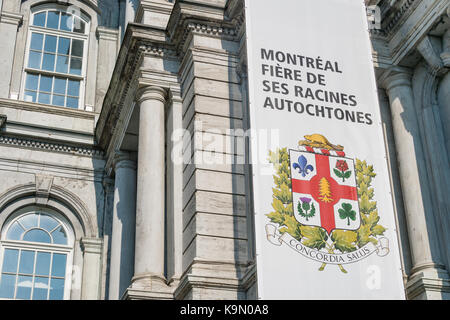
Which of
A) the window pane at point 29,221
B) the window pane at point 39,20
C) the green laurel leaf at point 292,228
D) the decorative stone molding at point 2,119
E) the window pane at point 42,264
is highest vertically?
the window pane at point 39,20

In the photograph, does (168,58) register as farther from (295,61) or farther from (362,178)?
(362,178)

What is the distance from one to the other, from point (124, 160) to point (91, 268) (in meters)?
2.74

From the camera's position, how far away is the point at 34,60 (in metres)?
19.2

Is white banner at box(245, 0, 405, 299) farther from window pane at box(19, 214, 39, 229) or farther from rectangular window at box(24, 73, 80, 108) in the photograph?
rectangular window at box(24, 73, 80, 108)

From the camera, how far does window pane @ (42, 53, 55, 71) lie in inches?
757

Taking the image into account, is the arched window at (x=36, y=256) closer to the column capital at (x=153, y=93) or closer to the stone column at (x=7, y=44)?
the stone column at (x=7, y=44)

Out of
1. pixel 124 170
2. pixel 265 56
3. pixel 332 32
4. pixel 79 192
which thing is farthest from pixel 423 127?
pixel 79 192

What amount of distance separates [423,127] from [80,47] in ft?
34.3

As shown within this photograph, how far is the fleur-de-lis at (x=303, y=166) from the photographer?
404 inches

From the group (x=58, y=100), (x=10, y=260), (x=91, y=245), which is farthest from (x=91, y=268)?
(x=58, y=100)

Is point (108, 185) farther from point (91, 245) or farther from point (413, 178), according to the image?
point (413, 178)

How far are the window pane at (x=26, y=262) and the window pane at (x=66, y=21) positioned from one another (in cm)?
647

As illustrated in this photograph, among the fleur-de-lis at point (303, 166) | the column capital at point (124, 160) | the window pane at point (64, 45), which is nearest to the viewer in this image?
the fleur-de-lis at point (303, 166)

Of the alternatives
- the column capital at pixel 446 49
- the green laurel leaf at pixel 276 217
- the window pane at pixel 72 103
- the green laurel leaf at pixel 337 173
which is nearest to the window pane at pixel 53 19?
the window pane at pixel 72 103
